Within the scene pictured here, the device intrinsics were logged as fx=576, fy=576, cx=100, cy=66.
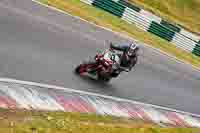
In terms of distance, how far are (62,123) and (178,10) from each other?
29458 mm

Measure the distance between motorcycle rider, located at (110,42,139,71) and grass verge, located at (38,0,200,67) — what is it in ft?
25.1

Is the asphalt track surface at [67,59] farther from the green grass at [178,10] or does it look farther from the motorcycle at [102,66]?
the green grass at [178,10]

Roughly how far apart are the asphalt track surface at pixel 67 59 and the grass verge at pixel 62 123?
76.3 inches

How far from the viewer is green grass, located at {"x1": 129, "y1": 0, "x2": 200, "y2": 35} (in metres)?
37.9

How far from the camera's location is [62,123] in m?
12.0

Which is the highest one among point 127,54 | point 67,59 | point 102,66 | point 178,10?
point 178,10

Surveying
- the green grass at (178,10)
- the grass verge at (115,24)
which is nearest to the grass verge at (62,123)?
the grass verge at (115,24)

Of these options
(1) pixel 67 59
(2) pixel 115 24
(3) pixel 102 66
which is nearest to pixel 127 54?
(3) pixel 102 66

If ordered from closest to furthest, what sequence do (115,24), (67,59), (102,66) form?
(102,66)
(67,59)
(115,24)

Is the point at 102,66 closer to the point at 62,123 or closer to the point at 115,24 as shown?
the point at 62,123

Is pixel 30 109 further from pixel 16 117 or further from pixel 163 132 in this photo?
pixel 163 132

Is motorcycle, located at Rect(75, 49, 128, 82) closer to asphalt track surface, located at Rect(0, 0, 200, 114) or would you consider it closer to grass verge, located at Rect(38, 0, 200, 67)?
asphalt track surface, located at Rect(0, 0, 200, 114)

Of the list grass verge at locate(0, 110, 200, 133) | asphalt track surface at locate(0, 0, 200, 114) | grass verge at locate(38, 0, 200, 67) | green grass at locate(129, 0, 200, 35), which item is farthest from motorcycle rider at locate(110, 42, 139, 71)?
green grass at locate(129, 0, 200, 35)

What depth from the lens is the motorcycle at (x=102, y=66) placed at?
17.2 metres
